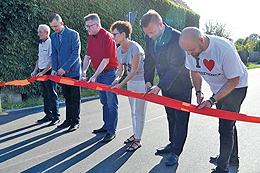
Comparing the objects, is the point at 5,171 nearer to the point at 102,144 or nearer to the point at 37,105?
the point at 102,144

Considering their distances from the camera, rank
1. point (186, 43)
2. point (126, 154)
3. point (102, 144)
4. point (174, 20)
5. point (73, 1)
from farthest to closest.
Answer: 1. point (174, 20)
2. point (73, 1)
3. point (102, 144)
4. point (126, 154)
5. point (186, 43)

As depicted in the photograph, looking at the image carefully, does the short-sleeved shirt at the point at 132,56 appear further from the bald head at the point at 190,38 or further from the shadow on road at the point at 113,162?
the bald head at the point at 190,38

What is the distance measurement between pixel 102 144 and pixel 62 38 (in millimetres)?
2307

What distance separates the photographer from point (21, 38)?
7617 mm

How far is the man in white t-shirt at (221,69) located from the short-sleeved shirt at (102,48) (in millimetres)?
1729

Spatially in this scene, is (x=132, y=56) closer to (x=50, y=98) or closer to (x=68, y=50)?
(x=68, y=50)

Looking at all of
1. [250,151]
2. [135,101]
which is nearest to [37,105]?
[135,101]

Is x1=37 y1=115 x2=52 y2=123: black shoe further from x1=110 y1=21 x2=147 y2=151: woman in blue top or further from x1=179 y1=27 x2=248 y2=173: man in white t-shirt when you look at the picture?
x1=179 y1=27 x2=248 y2=173: man in white t-shirt

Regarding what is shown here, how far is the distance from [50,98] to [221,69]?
409cm

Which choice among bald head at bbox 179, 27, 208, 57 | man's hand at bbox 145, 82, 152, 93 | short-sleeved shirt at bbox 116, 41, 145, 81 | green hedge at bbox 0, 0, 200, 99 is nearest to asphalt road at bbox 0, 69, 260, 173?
man's hand at bbox 145, 82, 152, 93

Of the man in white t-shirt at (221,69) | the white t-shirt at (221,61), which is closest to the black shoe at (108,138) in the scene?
the man in white t-shirt at (221,69)

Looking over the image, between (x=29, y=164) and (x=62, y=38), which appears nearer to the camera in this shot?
(x=29, y=164)

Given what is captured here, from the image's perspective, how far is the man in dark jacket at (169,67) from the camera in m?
3.21

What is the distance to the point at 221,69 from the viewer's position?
269 cm
